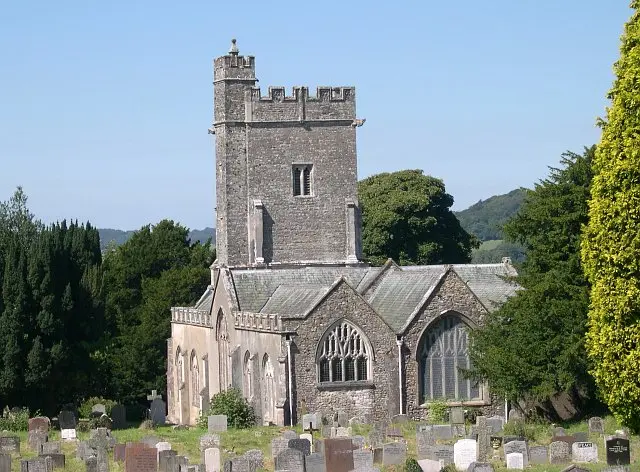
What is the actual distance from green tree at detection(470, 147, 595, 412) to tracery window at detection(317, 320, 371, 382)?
604 centimetres

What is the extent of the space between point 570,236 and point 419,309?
26.3 ft

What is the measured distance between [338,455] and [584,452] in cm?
554

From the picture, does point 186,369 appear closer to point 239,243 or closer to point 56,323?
point 239,243

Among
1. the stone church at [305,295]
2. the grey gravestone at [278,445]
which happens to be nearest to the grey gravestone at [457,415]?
the stone church at [305,295]

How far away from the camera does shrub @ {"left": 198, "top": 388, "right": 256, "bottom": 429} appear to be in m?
49.2

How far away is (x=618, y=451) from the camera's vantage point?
3469cm

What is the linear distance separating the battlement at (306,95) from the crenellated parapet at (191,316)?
8260 millimetres

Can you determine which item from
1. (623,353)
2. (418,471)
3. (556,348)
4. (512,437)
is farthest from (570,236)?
(623,353)

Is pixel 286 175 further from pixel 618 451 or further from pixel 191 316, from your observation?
pixel 618 451

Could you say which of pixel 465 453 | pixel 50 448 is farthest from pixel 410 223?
pixel 465 453

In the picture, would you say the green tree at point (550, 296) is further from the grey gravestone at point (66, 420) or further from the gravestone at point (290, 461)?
the grey gravestone at point (66, 420)

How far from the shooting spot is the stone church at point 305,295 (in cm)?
4881

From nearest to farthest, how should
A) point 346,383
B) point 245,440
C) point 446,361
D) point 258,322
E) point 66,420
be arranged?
point 245,440, point 66,420, point 346,383, point 446,361, point 258,322

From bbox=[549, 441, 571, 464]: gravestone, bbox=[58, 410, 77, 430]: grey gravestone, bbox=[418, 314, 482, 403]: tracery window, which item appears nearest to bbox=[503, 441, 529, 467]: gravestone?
bbox=[549, 441, 571, 464]: gravestone
